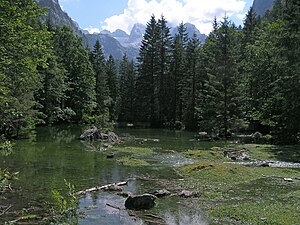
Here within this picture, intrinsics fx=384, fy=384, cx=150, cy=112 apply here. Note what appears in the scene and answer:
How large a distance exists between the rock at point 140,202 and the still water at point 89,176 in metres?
0.32

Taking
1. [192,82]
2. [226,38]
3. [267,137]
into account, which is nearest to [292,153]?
[267,137]

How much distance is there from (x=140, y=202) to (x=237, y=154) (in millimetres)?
16524

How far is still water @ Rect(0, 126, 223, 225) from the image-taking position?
1352cm

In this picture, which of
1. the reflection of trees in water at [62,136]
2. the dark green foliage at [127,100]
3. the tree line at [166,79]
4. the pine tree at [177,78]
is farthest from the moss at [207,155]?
the dark green foliage at [127,100]

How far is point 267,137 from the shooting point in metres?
43.1

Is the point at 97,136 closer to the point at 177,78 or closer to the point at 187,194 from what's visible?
the point at 187,194

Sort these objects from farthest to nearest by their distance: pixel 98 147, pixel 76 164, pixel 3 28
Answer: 1. pixel 98 147
2. pixel 76 164
3. pixel 3 28

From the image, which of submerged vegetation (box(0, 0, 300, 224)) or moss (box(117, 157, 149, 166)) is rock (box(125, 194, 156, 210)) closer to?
submerged vegetation (box(0, 0, 300, 224))

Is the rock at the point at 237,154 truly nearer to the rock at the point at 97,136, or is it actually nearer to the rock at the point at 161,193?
the rock at the point at 161,193

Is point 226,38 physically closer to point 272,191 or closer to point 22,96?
point 22,96

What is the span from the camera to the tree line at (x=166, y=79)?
16.2 m

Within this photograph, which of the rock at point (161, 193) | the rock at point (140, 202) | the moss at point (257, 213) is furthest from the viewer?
the rock at point (161, 193)

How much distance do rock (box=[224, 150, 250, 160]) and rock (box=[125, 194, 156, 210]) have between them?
14.7 m

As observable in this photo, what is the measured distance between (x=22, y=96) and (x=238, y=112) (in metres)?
27.5
